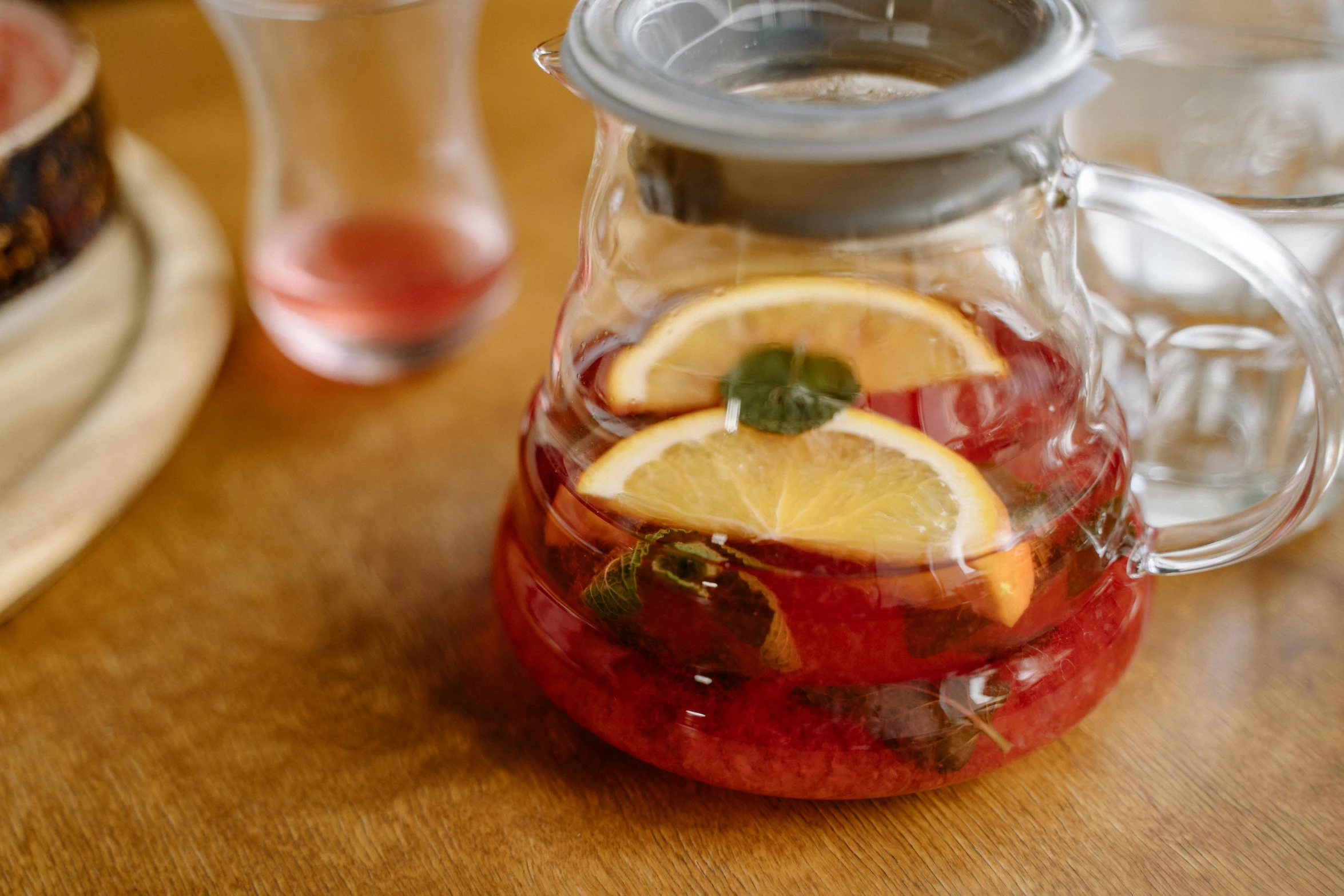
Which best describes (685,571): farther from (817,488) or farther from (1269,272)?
(1269,272)

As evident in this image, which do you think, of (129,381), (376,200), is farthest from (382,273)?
(129,381)

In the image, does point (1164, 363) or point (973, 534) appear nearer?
point (973, 534)

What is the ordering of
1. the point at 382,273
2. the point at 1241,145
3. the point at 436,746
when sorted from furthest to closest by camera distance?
the point at 382,273 → the point at 1241,145 → the point at 436,746

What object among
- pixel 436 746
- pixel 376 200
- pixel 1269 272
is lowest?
pixel 436 746

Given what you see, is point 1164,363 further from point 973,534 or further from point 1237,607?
point 973,534

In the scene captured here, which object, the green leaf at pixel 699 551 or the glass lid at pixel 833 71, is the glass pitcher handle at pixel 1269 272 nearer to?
the glass lid at pixel 833 71

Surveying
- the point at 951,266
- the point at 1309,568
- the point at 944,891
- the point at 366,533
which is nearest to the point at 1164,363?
the point at 1309,568

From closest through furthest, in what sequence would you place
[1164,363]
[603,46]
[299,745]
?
[603,46], [299,745], [1164,363]
